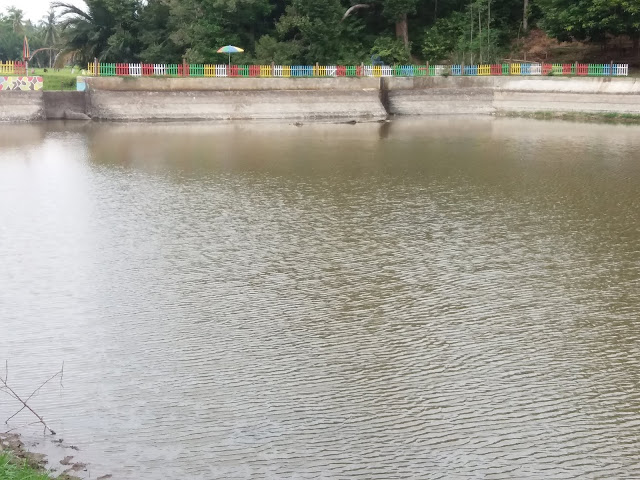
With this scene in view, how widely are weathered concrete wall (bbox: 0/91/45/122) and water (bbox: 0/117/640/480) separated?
1453cm

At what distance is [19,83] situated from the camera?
3622cm

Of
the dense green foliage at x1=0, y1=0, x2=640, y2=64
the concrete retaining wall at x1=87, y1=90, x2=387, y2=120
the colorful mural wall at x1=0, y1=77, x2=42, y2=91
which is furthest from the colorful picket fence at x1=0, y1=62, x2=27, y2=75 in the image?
the dense green foliage at x1=0, y1=0, x2=640, y2=64

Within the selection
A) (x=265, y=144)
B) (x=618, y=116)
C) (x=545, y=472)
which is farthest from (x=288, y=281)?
(x=618, y=116)

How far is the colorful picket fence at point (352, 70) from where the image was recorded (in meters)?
37.4

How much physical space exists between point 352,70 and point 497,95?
6.61m

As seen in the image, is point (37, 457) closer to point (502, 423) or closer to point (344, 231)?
point (502, 423)

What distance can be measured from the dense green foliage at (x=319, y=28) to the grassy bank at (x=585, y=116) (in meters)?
4.90

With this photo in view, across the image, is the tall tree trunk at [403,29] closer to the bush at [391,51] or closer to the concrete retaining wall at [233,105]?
the bush at [391,51]

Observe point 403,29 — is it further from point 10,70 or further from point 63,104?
point 10,70

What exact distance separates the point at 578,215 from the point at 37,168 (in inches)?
577

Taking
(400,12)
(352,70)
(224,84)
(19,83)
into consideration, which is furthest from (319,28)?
(19,83)

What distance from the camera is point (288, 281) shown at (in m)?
13.0

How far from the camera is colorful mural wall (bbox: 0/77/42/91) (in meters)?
36.1

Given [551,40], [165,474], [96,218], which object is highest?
[551,40]
